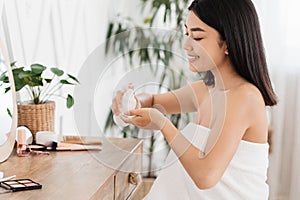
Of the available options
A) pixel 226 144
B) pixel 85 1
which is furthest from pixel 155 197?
pixel 85 1

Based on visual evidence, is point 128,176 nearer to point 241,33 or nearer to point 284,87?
point 241,33

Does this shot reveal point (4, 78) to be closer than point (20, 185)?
No

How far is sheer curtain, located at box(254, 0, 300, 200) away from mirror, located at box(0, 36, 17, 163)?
1.56 metres

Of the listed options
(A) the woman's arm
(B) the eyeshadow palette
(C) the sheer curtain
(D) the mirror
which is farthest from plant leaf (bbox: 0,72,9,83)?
(C) the sheer curtain

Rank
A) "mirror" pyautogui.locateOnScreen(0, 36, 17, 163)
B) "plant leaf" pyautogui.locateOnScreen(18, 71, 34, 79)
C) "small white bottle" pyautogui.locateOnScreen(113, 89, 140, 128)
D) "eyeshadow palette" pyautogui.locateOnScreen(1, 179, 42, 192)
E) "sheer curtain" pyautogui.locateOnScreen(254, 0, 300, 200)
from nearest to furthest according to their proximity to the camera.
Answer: "eyeshadow palette" pyautogui.locateOnScreen(1, 179, 42, 192), "small white bottle" pyautogui.locateOnScreen(113, 89, 140, 128), "mirror" pyautogui.locateOnScreen(0, 36, 17, 163), "plant leaf" pyautogui.locateOnScreen(18, 71, 34, 79), "sheer curtain" pyautogui.locateOnScreen(254, 0, 300, 200)

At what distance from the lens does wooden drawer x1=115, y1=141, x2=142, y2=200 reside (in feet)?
5.10

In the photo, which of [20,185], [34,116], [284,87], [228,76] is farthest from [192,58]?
[284,87]

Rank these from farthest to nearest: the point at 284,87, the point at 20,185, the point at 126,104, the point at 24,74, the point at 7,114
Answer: the point at 284,87
the point at 24,74
the point at 7,114
the point at 126,104
the point at 20,185

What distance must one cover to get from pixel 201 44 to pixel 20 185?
54 cm

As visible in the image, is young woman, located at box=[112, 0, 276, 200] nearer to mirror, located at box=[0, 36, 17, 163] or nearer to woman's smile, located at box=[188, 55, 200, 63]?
woman's smile, located at box=[188, 55, 200, 63]

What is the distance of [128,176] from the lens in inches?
67.9

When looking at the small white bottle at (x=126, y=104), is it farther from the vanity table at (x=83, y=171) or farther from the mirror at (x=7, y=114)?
the mirror at (x=7, y=114)

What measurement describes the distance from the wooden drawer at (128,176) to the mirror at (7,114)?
31 centimetres

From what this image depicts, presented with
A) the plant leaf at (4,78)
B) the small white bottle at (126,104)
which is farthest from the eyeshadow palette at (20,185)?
the plant leaf at (4,78)
